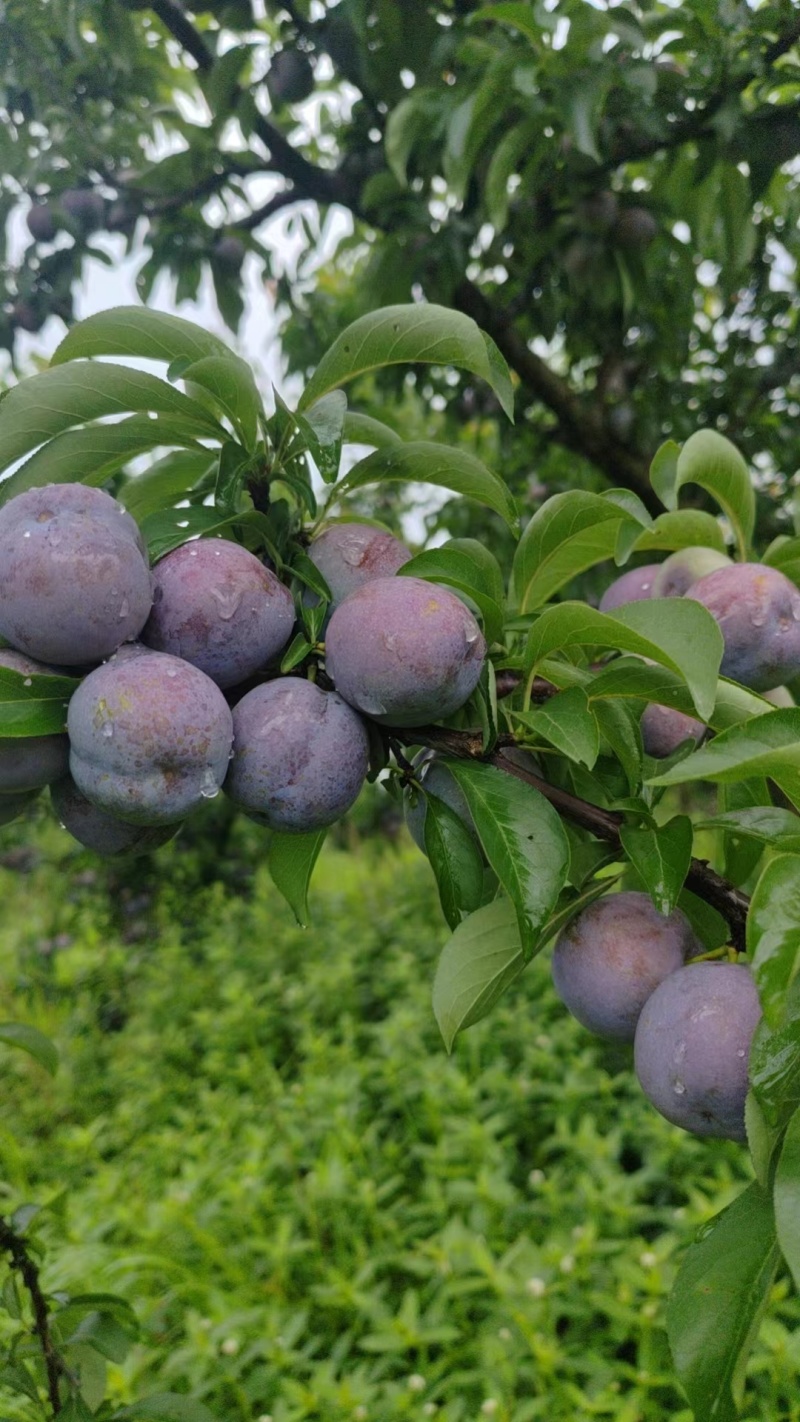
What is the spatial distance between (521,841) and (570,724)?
0.24 feet

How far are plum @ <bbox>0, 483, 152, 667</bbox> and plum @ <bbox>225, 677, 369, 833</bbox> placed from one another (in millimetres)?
90

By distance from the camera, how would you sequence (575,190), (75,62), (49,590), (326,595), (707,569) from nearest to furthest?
(49,590) < (326,595) < (707,569) < (575,190) < (75,62)

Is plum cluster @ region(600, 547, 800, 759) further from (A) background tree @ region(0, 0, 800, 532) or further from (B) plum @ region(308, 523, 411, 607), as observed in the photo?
(A) background tree @ region(0, 0, 800, 532)

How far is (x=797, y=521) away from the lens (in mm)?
886

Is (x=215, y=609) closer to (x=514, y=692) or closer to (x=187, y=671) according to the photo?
(x=187, y=671)

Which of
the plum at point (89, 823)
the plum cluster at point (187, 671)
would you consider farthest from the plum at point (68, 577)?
the plum at point (89, 823)

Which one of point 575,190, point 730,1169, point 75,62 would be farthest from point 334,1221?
point 75,62

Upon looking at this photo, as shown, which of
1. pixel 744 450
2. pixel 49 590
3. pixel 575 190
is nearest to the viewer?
pixel 49 590

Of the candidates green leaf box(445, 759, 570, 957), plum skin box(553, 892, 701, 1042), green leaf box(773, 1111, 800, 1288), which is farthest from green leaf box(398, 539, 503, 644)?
green leaf box(773, 1111, 800, 1288)

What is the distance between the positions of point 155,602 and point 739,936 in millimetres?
409

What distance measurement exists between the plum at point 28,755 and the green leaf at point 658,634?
11.5 inches

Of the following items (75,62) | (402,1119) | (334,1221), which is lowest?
(402,1119)

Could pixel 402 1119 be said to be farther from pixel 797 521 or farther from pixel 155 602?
pixel 155 602

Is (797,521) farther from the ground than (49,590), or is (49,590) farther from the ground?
(49,590)
